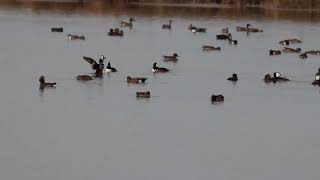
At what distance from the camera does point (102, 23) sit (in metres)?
57.8

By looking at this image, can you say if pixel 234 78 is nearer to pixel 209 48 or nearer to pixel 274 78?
pixel 274 78

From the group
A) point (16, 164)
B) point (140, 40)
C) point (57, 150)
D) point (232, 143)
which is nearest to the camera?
point (16, 164)

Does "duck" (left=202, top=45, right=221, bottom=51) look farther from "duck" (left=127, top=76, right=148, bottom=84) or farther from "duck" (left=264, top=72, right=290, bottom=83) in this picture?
"duck" (left=127, top=76, right=148, bottom=84)

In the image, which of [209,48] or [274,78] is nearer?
[274,78]

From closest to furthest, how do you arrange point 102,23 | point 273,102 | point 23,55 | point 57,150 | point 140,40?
point 57,150, point 273,102, point 23,55, point 140,40, point 102,23

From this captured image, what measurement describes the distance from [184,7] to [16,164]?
51.4 meters

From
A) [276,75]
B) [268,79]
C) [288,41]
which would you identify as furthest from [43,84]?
[288,41]

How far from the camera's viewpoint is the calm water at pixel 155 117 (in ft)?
67.3

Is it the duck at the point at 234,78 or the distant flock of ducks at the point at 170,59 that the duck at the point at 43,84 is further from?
the duck at the point at 234,78

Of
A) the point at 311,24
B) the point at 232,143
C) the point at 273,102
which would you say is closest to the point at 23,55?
the point at 273,102

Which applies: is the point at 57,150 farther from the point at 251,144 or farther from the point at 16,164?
the point at 251,144

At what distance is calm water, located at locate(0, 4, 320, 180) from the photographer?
2052cm

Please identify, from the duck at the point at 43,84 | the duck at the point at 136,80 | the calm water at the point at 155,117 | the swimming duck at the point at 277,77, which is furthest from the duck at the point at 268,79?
the duck at the point at 43,84

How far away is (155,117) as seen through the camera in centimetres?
2581
